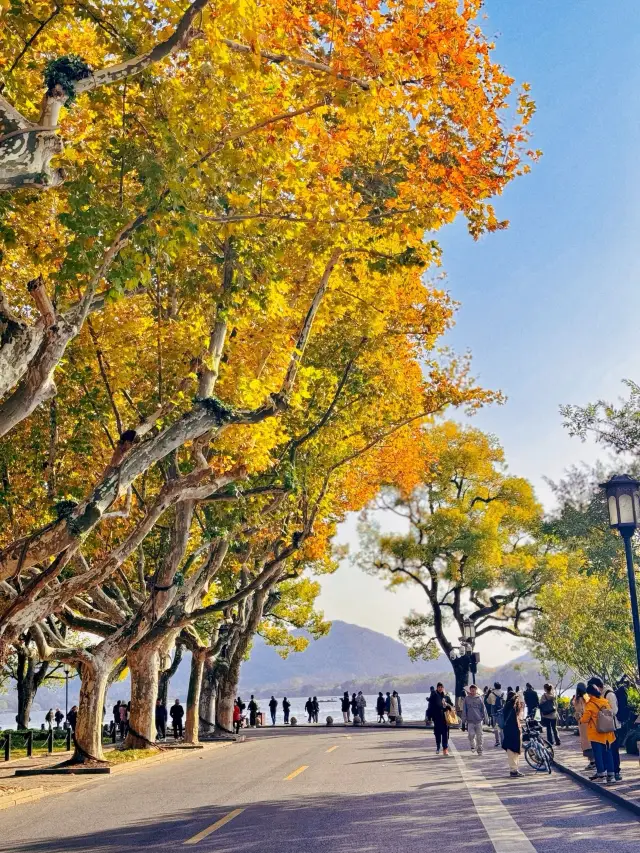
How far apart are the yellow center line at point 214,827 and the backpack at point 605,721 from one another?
20.0 ft

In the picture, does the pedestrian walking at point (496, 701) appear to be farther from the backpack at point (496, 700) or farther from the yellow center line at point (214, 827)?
the yellow center line at point (214, 827)

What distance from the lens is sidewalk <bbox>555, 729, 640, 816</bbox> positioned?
40.0 ft

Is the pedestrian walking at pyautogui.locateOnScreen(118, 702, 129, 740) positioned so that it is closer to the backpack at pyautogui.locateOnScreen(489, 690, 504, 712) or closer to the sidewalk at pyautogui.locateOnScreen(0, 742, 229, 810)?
the sidewalk at pyautogui.locateOnScreen(0, 742, 229, 810)

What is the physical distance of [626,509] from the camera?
49.1 feet

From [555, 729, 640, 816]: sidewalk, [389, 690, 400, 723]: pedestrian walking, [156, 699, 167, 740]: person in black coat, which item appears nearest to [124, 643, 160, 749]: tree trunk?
[555, 729, 640, 816]: sidewalk

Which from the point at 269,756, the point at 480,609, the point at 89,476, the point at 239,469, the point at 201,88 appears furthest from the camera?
the point at 480,609

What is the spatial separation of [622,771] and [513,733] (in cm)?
199

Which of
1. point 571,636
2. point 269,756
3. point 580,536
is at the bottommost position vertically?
point 269,756

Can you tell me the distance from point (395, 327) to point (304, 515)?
550 centimetres

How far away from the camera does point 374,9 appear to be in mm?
9680

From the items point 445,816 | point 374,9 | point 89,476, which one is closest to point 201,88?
point 374,9

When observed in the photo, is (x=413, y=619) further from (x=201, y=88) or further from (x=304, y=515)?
(x=201, y=88)

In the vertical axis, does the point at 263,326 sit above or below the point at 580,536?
above

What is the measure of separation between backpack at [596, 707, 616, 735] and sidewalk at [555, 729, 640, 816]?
81 cm
